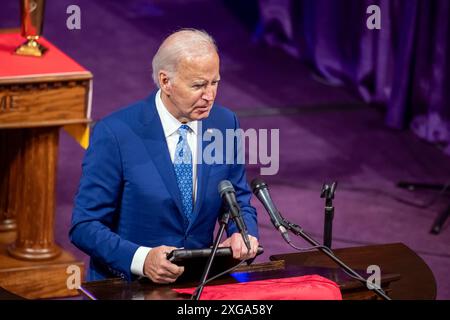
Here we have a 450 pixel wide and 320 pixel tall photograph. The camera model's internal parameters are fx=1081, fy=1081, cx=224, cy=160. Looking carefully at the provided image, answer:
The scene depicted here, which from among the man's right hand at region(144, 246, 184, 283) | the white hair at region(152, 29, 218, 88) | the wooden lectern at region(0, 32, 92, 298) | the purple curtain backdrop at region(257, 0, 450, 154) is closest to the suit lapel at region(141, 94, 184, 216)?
the white hair at region(152, 29, 218, 88)

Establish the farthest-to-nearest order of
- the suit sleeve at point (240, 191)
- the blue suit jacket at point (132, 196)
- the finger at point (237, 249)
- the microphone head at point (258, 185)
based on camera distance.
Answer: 1. the suit sleeve at point (240, 191)
2. the blue suit jacket at point (132, 196)
3. the finger at point (237, 249)
4. the microphone head at point (258, 185)

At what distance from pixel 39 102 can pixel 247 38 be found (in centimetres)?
572

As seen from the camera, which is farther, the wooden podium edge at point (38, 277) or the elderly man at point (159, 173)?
the wooden podium edge at point (38, 277)

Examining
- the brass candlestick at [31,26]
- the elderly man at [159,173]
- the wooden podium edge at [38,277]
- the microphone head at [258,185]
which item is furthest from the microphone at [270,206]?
the brass candlestick at [31,26]

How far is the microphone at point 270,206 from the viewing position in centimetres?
362

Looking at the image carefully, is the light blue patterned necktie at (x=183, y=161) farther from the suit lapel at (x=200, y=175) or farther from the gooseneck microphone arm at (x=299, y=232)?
the gooseneck microphone arm at (x=299, y=232)

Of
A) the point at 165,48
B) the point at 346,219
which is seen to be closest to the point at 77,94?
the point at 165,48

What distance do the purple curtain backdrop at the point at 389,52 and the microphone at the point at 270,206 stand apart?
4869 mm

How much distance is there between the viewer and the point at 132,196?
14.0 feet

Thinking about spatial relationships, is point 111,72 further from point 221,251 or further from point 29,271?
point 221,251

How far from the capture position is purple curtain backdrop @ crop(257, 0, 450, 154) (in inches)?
329

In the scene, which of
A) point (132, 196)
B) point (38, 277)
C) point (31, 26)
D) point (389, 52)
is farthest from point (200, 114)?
point (389, 52)

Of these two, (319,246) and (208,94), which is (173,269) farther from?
(208,94)

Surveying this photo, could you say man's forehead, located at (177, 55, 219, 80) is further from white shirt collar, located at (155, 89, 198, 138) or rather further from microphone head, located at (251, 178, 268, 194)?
microphone head, located at (251, 178, 268, 194)
